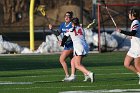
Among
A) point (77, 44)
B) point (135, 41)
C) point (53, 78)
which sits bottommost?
point (53, 78)

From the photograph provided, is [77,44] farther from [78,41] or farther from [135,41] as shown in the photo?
[135,41]

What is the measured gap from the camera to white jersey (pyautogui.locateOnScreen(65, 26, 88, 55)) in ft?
60.1

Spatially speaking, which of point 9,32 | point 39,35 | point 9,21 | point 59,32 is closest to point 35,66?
point 59,32

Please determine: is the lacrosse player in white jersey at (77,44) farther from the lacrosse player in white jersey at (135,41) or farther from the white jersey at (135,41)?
the white jersey at (135,41)

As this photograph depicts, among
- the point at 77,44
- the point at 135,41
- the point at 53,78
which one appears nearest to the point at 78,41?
the point at 77,44

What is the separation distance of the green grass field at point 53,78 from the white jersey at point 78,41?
2.38ft

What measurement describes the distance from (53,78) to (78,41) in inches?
68.0

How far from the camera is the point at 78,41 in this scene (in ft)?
60.3

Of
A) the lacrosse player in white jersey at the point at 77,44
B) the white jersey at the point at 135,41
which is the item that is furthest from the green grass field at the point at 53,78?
the white jersey at the point at 135,41

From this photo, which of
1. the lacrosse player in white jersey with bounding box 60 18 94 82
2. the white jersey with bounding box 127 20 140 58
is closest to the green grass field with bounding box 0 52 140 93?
the lacrosse player in white jersey with bounding box 60 18 94 82

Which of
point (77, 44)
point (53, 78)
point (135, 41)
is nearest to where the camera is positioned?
point (135, 41)

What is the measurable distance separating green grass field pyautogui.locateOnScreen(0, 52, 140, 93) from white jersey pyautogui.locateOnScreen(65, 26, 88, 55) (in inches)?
28.5

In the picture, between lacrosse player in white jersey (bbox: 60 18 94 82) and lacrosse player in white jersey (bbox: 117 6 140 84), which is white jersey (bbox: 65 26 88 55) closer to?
lacrosse player in white jersey (bbox: 60 18 94 82)

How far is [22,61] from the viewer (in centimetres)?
2859
